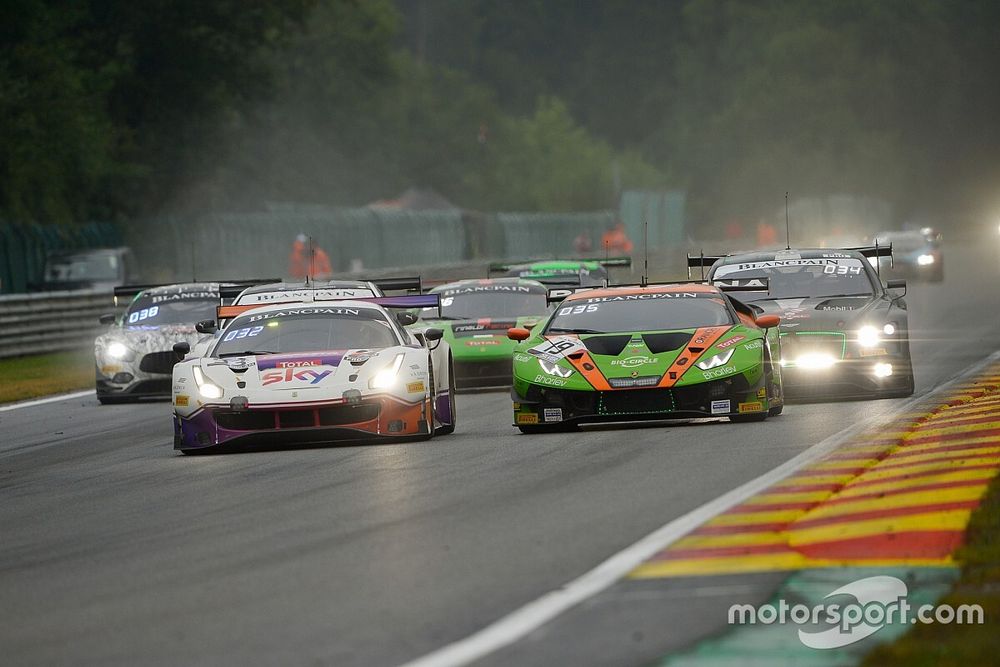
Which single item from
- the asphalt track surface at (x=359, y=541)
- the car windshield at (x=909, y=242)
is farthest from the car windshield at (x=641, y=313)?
the car windshield at (x=909, y=242)

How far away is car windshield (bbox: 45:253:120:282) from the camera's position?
35594 mm

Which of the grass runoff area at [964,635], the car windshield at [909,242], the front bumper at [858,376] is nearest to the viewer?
the grass runoff area at [964,635]

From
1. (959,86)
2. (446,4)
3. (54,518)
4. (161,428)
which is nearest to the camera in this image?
(54,518)

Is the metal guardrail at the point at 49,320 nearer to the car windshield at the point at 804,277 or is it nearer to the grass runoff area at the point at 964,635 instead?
the car windshield at the point at 804,277

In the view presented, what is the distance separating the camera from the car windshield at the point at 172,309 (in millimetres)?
21828

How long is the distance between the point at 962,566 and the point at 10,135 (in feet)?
137

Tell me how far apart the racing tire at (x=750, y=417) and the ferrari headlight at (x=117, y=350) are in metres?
8.65

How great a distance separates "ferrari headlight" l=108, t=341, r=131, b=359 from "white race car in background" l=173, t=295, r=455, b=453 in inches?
253

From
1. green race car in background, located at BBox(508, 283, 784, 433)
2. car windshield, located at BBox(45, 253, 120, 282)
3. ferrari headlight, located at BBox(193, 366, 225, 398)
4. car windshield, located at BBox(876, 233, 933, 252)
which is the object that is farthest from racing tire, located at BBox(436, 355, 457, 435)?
car windshield, located at BBox(876, 233, 933, 252)

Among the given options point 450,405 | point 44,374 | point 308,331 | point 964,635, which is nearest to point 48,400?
point 44,374

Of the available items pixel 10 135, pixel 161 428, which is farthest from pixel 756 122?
pixel 161 428

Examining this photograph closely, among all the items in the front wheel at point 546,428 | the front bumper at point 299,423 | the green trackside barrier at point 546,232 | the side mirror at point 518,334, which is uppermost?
the green trackside barrier at point 546,232

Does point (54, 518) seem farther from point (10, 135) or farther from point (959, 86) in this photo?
point (959, 86)

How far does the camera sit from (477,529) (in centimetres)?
908
